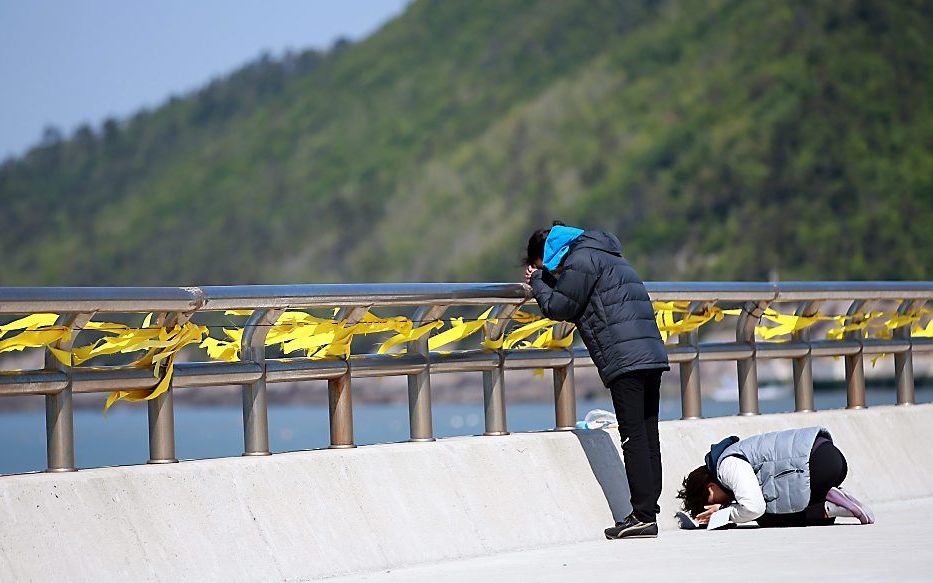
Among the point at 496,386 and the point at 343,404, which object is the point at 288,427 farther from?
the point at 343,404

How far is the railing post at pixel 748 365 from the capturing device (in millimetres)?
10188

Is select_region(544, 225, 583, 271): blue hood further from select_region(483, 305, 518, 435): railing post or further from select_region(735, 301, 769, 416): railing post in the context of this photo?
select_region(735, 301, 769, 416): railing post

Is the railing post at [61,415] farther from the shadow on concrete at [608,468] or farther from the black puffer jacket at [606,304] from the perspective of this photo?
the shadow on concrete at [608,468]

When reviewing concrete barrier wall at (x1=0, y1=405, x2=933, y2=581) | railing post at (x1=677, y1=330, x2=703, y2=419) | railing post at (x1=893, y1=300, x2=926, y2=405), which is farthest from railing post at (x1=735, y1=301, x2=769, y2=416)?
railing post at (x1=893, y1=300, x2=926, y2=405)

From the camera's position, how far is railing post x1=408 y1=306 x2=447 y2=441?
325 inches

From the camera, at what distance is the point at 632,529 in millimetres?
8344

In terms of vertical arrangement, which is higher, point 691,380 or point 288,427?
point 691,380

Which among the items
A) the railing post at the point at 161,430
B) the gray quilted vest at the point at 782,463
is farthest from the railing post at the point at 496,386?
the railing post at the point at 161,430

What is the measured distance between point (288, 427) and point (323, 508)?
111m

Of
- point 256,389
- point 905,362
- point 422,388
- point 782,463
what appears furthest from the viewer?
point 905,362

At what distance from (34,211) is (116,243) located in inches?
690

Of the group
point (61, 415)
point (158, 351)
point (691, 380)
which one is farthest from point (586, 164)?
point (61, 415)

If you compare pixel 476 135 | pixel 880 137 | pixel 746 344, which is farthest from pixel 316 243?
pixel 746 344

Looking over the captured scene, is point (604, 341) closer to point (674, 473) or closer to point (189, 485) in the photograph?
point (674, 473)
